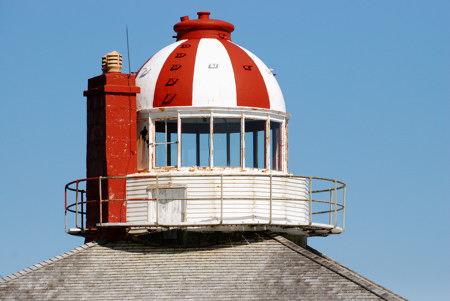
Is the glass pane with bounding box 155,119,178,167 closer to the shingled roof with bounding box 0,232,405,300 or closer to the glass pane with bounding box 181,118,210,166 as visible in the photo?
the glass pane with bounding box 181,118,210,166

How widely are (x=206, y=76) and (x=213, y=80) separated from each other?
30 centimetres

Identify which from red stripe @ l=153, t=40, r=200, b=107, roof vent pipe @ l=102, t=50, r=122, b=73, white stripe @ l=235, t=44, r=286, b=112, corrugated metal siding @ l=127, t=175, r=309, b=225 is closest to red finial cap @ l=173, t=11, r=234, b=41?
white stripe @ l=235, t=44, r=286, b=112

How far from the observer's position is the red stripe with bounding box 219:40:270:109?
194 ft

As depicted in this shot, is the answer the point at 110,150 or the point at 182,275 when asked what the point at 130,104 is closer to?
the point at 110,150

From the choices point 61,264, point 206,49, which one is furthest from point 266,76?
point 61,264

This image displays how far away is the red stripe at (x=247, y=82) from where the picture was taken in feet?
194

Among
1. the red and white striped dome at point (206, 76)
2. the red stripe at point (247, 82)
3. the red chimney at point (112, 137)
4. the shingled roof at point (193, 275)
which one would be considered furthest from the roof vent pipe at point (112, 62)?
the shingled roof at point (193, 275)

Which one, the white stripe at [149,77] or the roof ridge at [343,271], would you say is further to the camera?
the white stripe at [149,77]

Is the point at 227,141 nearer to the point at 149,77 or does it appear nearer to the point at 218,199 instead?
the point at 218,199

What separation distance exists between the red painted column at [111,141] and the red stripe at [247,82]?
368 centimetres

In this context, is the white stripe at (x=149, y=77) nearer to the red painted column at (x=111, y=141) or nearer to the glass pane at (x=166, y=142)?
the red painted column at (x=111, y=141)

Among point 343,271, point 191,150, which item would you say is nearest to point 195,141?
point 191,150

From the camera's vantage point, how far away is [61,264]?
5731 centimetres

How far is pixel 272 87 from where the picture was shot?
60.3 metres
